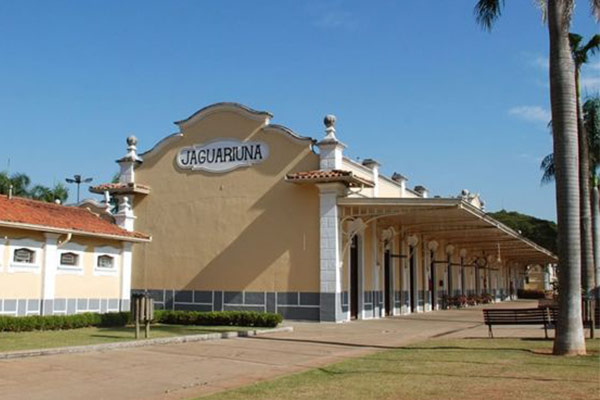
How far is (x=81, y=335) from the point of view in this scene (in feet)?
54.7

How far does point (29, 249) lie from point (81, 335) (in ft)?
11.9

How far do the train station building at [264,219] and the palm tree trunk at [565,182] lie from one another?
A: 824cm

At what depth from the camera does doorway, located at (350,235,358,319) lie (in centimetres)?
2488

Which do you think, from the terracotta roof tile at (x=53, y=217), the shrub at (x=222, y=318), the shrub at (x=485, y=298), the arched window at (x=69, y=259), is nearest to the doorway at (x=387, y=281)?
the shrub at (x=222, y=318)

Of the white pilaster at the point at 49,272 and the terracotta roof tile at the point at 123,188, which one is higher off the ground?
the terracotta roof tile at the point at 123,188

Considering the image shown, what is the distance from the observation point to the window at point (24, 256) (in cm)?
1848

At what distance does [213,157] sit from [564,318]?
53.1 feet

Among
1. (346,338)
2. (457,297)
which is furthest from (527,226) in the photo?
(346,338)

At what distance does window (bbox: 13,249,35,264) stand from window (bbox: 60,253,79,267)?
1.17 meters

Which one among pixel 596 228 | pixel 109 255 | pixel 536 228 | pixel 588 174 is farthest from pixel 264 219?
pixel 536 228

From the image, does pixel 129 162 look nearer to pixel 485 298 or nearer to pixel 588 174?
pixel 588 174

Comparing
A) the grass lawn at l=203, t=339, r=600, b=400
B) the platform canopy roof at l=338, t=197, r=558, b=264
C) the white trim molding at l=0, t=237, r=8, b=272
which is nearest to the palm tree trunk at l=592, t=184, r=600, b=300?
the platform canopy roof at l=338, t=197, r=558, b=264

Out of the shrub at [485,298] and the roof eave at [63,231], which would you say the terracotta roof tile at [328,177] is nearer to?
the roof eave at [63,231]

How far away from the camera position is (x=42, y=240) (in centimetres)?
1923
